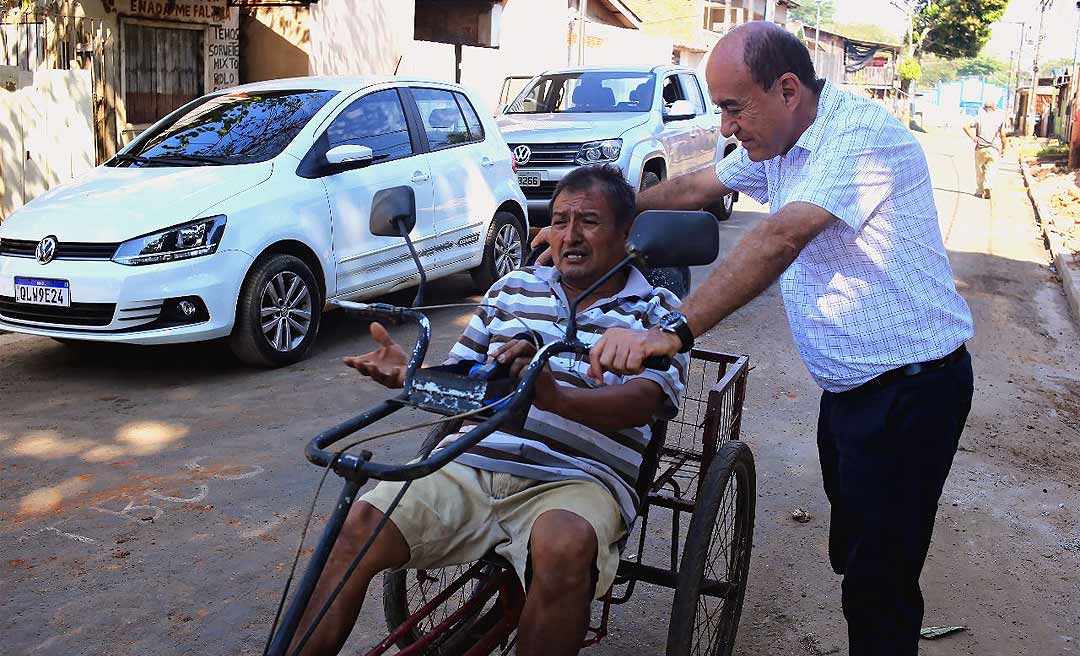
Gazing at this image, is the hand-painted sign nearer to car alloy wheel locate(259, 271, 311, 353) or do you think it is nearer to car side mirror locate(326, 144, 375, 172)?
car side mirror locate(326, 144, 375, 172)

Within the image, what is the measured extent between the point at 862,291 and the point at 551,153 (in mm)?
9100

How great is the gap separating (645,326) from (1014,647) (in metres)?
1.85

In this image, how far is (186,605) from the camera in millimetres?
3904

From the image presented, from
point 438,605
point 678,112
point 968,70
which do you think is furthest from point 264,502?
point 968,70

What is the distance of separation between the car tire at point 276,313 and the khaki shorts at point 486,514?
13.6 ft

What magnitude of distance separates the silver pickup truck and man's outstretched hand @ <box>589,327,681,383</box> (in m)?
8.88

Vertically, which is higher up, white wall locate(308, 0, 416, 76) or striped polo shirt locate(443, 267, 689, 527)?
white wall locate(308, 0, 416, 76)

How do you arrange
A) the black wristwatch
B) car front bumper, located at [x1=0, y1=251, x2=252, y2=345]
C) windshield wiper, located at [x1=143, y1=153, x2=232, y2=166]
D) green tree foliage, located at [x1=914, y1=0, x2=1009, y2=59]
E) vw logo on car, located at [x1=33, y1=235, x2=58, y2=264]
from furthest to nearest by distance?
green tree foliage, located at [x1=914, y1=0, x2=1009, y2=59] < windshield wiper, located at [x1=143, y1=153, x2=232, y2=166] < vw logo on car, located at [x1=33, y1=235, x2=58, y2=264] < car front bumper, located at [x1=0, y1=251, x2=252, y2=345] < the black wristwatch

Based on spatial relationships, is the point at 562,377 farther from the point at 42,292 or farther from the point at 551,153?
the point at 551,153

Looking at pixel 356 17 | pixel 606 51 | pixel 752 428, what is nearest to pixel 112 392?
pixel 752 428

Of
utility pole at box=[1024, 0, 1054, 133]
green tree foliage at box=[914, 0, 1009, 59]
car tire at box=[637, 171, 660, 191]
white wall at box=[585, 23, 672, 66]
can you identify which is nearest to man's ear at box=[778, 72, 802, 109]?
car tire at box=[637, 171, 660, 191]

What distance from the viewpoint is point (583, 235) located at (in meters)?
3.36

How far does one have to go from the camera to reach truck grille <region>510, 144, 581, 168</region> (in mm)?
11648

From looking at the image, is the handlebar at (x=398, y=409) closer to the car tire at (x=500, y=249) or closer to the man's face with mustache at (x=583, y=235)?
the man's face with mustache at (x=583, y=235)
